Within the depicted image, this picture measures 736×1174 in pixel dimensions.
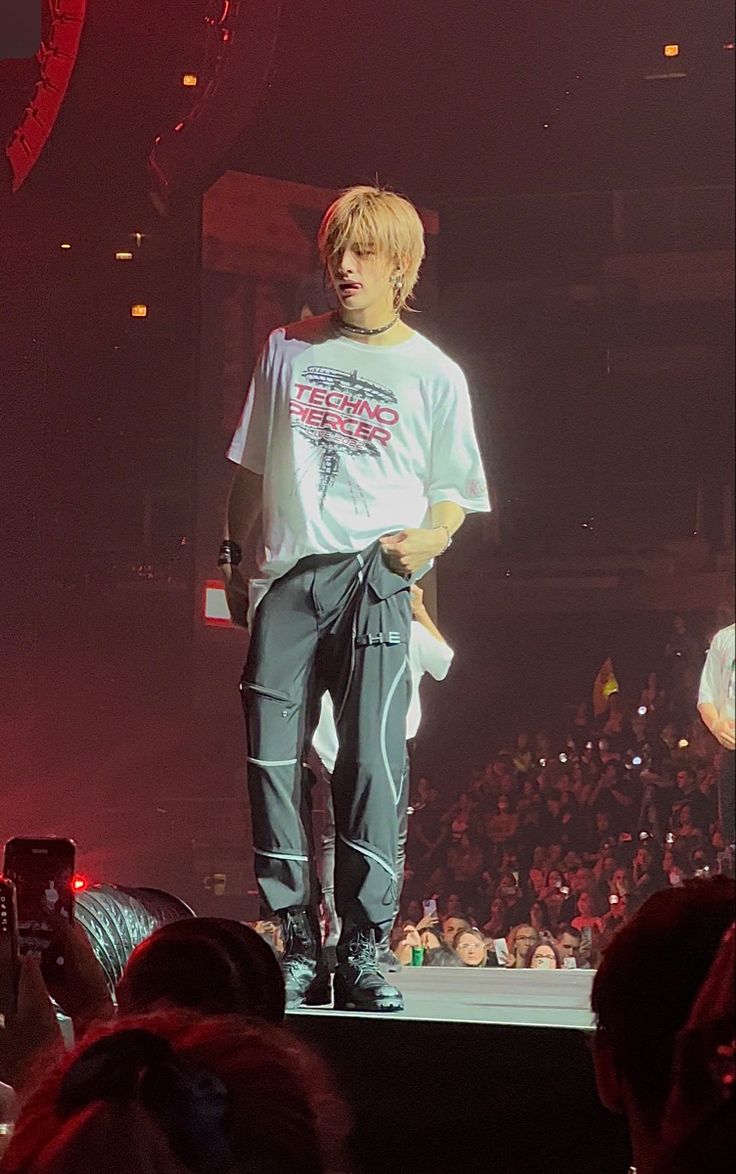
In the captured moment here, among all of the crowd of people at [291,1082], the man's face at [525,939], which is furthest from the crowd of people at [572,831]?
the crowd of people at [291,1082]

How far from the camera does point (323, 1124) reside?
0.81m

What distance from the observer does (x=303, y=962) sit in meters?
2.39

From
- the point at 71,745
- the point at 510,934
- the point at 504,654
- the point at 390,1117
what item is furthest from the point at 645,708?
the point at 71,745

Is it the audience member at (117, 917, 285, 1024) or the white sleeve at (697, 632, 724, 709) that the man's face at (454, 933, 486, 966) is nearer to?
the white sleeve at (697, 632, 724, 709)

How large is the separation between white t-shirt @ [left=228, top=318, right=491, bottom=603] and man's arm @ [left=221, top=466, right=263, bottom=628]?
0.05 metres

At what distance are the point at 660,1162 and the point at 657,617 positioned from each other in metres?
1.61

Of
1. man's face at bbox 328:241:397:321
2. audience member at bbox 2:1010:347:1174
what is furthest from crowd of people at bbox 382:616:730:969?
audience member at bbox 2:1010:347:1174

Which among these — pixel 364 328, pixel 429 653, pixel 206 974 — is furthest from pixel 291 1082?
pixel 364 328

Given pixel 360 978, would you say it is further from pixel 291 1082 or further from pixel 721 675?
pixel 291 1082

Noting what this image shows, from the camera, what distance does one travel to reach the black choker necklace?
8.18 ft

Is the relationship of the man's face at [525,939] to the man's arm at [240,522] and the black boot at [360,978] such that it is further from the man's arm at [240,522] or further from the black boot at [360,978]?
the man's arm at [240,522]

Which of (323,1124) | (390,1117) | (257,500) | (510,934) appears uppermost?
(257,500)

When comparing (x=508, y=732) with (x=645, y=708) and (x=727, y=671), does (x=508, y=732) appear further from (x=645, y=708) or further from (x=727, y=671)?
(x=727, y=671)

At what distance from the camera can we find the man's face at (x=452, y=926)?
2.40m
